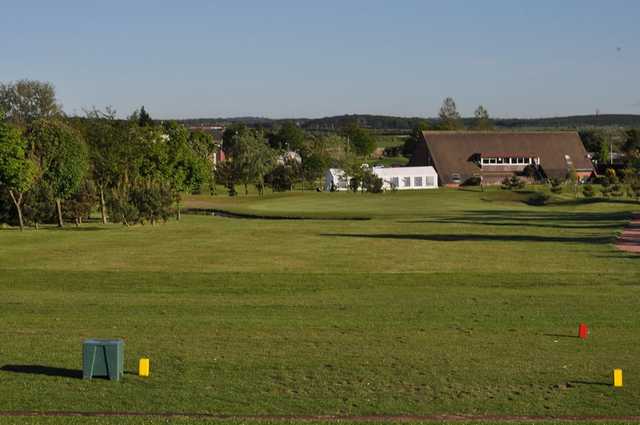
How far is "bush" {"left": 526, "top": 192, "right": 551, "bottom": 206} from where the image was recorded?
93.9 meters

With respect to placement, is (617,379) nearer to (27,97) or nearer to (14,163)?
(14,163)

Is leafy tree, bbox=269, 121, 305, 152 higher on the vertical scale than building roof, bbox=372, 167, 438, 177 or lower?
higher

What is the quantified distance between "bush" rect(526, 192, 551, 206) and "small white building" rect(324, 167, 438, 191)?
25.1 meters

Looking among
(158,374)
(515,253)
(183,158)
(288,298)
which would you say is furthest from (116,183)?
(158,374)

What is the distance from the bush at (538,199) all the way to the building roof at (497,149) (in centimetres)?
3728

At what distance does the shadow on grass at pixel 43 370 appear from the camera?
18891 mm

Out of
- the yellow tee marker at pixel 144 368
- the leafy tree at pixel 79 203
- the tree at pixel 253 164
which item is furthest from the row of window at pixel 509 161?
the yellow tee marker at pixel 144 368

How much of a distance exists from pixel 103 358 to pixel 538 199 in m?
81.0

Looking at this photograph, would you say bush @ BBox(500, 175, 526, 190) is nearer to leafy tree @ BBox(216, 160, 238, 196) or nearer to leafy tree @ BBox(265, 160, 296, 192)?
leafy tree @ BBox(265, 160, 296, 192)

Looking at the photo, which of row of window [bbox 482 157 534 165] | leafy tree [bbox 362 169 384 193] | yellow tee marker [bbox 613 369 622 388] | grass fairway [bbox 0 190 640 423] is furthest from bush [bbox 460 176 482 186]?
yellow tee marker [bbox 613 369 622 388]

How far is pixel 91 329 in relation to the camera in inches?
945

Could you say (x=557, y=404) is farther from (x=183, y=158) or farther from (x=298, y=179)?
(x=298, y=179)

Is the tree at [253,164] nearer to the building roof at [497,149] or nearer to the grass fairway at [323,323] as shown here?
the building roof at [497,149]

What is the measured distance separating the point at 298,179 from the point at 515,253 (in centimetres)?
8598
